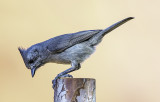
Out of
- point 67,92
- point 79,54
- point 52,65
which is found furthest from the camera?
point 52,65

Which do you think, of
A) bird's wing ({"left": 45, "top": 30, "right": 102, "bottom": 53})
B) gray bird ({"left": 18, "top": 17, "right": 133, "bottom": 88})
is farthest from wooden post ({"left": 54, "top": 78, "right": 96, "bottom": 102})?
bird's wing ({"left": 45, "top": 30, "right": 102, "bottom": 53})

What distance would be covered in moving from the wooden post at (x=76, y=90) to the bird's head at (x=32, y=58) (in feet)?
2.47

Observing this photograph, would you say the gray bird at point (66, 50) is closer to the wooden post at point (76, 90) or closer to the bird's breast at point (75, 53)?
the bird's breast at point (75, 53)

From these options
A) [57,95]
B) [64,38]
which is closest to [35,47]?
[64,38]

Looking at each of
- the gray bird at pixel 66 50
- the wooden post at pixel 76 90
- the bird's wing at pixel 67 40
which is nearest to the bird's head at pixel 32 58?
the gray bird at pixel 66 50

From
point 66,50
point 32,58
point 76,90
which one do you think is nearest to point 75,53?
point 66,50

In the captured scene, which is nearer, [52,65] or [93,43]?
[93,43]

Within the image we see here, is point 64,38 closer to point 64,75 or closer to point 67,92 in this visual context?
point 64,75

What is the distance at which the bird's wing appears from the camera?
2.71 metres

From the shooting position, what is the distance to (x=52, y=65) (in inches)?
157

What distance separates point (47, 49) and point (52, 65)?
120 cm

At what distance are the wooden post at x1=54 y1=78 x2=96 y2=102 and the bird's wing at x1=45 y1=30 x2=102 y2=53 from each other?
29.0 inches

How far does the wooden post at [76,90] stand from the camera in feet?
6.56

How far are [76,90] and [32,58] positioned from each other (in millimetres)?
897
